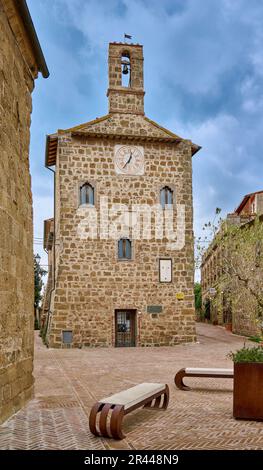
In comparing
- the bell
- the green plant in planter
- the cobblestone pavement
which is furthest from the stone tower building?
the green plant in planter

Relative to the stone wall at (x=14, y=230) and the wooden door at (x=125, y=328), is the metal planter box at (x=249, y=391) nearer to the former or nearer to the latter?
the stone wall at (x=14, y=230)

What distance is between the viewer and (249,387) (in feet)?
24.5

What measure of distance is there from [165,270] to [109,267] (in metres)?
2.37

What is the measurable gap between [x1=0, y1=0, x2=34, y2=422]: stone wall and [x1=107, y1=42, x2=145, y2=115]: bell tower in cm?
1468

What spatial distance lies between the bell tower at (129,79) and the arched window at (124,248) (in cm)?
559

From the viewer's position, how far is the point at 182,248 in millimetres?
22938

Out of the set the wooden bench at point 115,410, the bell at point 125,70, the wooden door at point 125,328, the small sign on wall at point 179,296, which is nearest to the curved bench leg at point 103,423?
the wooden bench at point 115,410

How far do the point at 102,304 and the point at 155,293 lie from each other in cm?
227

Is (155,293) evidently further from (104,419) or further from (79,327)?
(104,419)

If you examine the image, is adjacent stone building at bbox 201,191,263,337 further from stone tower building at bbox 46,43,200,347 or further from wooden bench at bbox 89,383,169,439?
stone tower building at bbox 46,43,200,347

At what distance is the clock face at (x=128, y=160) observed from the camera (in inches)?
898

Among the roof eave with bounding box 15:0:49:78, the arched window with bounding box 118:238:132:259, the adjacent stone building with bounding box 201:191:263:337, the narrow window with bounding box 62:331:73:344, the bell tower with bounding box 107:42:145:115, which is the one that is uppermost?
the bell tower with bounding box 107:42:145:115

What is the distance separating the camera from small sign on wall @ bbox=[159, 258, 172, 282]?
22578 mm

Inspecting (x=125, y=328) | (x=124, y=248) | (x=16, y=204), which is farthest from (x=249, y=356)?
(x=125, y=328)
